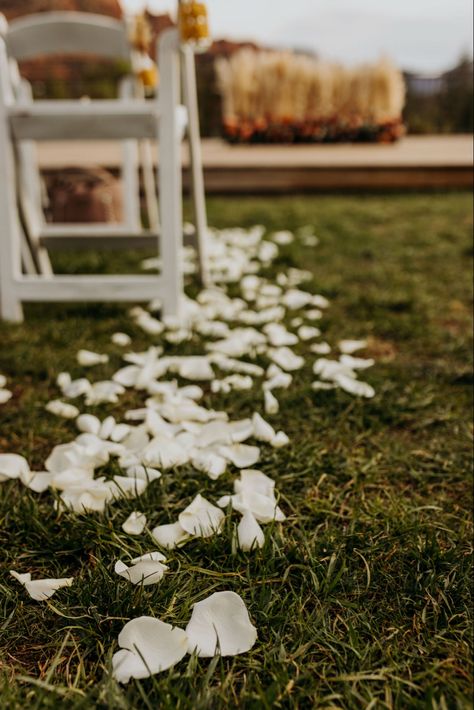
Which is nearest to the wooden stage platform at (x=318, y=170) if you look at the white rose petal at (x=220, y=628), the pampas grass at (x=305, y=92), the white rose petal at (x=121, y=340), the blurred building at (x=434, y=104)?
the pampas grass at (x=305, y=92)

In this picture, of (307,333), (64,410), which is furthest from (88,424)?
(307,333)

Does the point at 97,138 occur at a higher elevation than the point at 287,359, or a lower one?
higher

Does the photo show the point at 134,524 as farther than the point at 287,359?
No

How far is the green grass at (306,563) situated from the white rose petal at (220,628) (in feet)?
0.08

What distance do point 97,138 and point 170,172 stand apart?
261mm

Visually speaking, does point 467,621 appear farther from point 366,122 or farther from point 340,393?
point 366,122

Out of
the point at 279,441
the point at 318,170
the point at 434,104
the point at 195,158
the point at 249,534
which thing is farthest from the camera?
the point at 434,104

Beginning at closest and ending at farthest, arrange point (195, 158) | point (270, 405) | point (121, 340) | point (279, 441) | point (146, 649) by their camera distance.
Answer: point (146, 649) → point (279, 441) → point (270, 405) → point (121, 340) → point (195, 158)

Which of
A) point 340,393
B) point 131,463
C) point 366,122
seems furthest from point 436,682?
point 366,122

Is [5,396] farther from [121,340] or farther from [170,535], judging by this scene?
[170,535]

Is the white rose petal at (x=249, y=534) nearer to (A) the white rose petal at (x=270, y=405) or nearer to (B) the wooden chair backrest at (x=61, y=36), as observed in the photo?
(A) the white rose petal at (x=270, y=405)

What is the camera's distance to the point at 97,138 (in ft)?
7.20

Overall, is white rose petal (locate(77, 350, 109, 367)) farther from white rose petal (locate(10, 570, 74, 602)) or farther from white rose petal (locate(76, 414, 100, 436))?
white rose petal (locate(10, 570, 74, 602))

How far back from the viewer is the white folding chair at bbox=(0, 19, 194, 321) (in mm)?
2172
